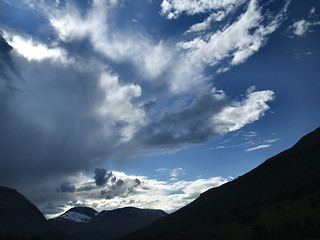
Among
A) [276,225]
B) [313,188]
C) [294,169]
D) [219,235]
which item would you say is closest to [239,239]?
[276,225]

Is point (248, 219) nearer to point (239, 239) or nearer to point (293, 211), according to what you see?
point (293, 211)

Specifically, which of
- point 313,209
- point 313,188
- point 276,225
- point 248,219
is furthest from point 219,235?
point 313,188

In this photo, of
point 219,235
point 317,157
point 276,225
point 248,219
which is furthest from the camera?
point 317,157

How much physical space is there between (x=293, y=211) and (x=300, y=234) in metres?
22.2

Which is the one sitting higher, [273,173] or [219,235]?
[273,173]

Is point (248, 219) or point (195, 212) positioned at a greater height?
point (195, 212)

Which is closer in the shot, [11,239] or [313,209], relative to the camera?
[313,209]

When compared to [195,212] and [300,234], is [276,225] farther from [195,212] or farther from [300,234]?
[195,212]

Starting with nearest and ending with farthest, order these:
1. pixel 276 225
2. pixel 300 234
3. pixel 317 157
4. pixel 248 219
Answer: pixel 300 234, pixel 276 225, pixel 248 219, pixel 317 157

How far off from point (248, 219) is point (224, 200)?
4097 inches

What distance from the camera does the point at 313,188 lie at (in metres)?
86.5

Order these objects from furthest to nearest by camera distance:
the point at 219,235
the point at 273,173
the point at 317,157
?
the point at 273,173
the point at 317,157
the point at 219,235

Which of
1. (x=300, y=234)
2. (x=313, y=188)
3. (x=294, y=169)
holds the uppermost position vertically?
(x=294, y=169)

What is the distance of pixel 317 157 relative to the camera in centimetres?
15612
